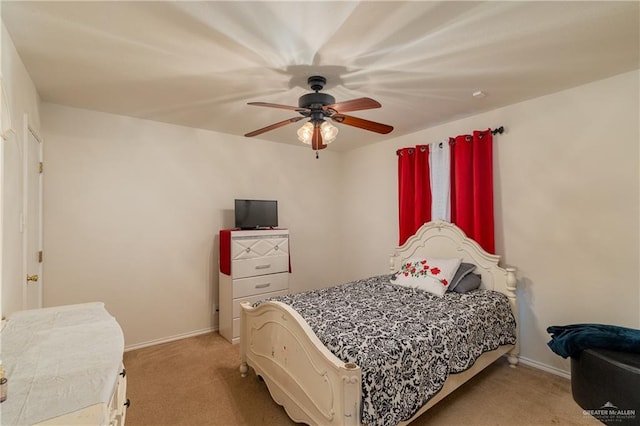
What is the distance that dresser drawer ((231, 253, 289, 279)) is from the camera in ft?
11.0

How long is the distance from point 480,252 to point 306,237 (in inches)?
94.0

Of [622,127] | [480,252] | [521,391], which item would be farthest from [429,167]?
[521,391]

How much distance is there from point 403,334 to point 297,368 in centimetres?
74

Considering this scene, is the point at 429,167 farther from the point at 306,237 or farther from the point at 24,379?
the point at 24,379

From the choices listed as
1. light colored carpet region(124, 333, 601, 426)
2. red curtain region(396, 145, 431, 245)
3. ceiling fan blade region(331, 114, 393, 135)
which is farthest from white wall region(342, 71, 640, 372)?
ceiling fan blade region(331, 114, 393, 135)

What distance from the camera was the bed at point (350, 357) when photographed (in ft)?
5.18

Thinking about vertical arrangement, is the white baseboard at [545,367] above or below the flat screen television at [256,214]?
below

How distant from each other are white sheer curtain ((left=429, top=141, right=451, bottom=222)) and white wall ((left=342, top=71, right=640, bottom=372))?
338mm

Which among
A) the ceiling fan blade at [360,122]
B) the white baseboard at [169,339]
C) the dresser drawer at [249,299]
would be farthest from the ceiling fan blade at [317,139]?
the white baseboard at [169,339]

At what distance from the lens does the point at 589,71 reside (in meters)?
2.27

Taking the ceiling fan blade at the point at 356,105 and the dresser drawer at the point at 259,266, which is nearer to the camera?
the ceiling fan blade at the point at 356,105

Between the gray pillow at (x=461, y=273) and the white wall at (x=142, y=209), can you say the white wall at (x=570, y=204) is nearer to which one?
the gray pillow at (x=461, y=273)

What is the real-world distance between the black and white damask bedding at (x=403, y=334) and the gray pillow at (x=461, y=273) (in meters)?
0.15

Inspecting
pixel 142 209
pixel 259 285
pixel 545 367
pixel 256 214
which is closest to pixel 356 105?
pixel 256 214
